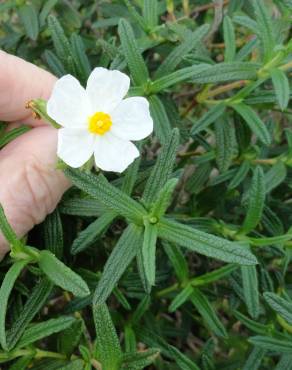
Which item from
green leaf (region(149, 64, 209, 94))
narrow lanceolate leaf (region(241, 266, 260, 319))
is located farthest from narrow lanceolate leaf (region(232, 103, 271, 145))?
narrow lanceolate leaf (region(241, 266, 260, 319))

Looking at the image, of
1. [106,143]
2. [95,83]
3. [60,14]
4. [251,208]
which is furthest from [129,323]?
[60,14]

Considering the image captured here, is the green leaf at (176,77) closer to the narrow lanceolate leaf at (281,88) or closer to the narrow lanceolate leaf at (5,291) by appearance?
the narrow lanceolate leaf at (281,88)

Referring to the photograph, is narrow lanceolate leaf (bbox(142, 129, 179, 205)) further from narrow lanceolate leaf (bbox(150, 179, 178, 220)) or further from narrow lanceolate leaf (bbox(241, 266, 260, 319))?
narrow lanceolate leaf (bbox(241, 266, 260, 319))

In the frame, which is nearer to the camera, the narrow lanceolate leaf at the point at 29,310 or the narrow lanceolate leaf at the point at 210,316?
the narrow lanceolate leaf at the point at 29,310

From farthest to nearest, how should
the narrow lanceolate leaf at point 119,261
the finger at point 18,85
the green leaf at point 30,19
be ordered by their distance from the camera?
the green leaf at point 30,19 < the finger at point 18,85 < the narrow lanceolate leaf at point 119,261

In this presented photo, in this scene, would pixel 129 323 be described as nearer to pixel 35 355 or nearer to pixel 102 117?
pixel 35 355

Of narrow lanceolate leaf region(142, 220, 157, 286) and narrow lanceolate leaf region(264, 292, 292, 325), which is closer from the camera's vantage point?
narrow lanceolate leaf region(142, 220, 157, 286)

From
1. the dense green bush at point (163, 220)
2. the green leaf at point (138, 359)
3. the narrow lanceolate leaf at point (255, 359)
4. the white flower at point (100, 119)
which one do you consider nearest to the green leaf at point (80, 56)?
the dense green bush at point (163, 220)
